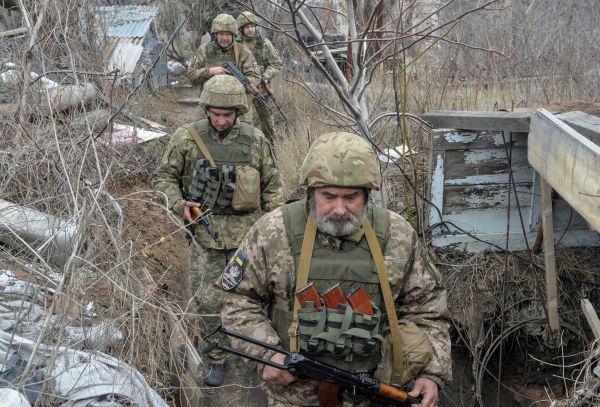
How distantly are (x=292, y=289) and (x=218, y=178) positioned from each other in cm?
193

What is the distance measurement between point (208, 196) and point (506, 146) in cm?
204

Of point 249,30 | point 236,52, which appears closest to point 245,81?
point 236,52

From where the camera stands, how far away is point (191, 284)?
491 centimetres

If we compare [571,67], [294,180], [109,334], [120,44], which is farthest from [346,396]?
[120,44]

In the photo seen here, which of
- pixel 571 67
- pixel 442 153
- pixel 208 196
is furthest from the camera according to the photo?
pixel 571 67

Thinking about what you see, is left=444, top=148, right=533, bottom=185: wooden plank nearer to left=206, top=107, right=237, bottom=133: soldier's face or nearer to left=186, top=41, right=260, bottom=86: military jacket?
left=206, top=107, right=237, bottom=133: soldier's face

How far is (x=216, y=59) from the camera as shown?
27.6 ft

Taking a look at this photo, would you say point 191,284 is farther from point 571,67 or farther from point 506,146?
point 571,67

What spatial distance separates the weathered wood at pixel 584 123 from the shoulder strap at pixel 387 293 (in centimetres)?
159

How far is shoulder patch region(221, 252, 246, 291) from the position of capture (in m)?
2.93

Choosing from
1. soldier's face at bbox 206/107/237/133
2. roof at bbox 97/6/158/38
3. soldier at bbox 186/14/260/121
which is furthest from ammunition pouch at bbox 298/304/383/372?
roof at bbox 97/6/158/38

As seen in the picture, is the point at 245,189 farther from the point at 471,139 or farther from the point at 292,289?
the point at 292,289

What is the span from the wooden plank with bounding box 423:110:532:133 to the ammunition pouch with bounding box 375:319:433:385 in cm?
200

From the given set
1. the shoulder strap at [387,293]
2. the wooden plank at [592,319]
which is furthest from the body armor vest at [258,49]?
the shoulder strap at [387,293]
